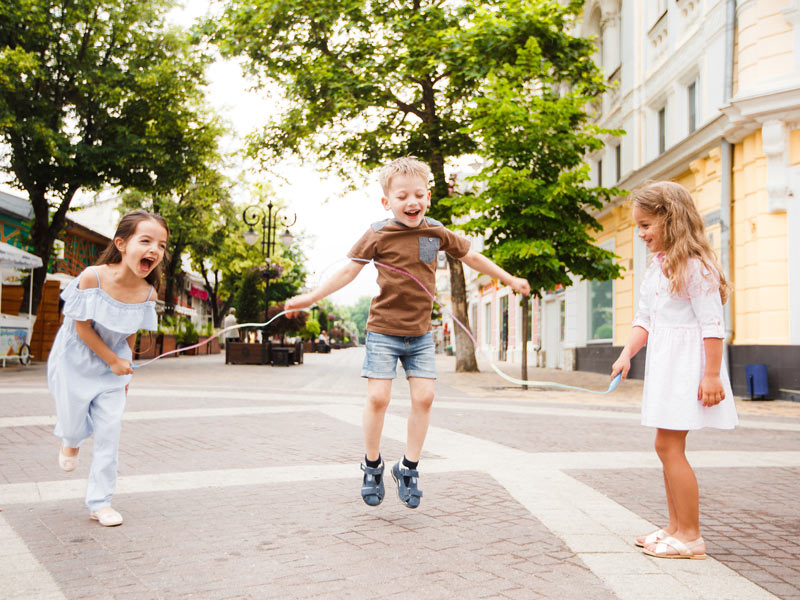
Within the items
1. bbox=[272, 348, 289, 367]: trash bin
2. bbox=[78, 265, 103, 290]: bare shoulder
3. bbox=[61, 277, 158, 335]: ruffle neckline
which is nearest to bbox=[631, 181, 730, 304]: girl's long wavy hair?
bbox=[61, 277, 158, 335]: ruffle neckline

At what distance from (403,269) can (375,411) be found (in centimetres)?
73

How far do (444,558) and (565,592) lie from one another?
1.82 feet

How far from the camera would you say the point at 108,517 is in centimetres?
340

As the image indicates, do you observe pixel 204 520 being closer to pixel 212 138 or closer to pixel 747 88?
pixel 747 88

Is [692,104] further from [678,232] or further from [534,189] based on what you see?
[678,232]

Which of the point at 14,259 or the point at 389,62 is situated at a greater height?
the point at 389,62

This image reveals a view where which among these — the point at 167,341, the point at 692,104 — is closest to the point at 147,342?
the point at 167,341

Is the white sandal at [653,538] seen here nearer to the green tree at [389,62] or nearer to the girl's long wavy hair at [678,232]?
the girl's long wavy hair at [678,232]

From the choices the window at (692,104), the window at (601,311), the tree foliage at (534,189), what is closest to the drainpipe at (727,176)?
the tree foliage at (534,189)

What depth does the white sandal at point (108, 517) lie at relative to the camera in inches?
134

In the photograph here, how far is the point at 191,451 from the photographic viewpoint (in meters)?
5.58

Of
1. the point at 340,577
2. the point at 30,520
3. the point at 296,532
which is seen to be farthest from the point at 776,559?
the point at 30,520

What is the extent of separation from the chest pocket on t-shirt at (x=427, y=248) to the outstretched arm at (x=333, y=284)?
0.31 metres

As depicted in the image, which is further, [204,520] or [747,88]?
[747,88]
